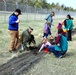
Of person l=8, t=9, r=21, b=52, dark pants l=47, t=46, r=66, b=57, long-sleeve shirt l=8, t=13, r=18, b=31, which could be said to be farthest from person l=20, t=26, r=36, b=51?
dark pants l=47, t=46, r=66, b=57

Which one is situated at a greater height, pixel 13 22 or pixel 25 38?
pixel 13 22

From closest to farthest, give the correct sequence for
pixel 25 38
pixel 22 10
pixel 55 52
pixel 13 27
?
pixel 55 52, pixel 13 27, pixel 25 38, pixel 22 10

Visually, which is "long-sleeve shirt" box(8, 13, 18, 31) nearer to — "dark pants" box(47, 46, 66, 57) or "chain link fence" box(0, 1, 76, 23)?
"dark pants" box(47, 46, 66, 57)

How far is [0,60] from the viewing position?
10.7m

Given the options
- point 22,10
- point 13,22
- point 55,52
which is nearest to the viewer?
point 55,52

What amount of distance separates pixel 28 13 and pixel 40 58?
27.6 m

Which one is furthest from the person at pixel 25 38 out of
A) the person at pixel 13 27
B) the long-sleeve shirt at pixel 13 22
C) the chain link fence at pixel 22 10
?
the chain link fence at pixel 22 10

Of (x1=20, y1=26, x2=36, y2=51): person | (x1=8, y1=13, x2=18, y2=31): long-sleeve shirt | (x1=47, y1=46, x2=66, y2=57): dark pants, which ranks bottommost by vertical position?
(x1=47, y1=46, x2=66, y2=57): dark pants

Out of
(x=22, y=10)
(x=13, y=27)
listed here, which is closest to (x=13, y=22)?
(x=13, y=27)

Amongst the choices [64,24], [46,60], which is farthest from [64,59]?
[64,24]

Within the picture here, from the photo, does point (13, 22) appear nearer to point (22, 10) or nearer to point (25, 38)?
point (25, 38)

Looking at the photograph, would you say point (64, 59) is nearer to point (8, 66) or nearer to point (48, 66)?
point (48, 66)

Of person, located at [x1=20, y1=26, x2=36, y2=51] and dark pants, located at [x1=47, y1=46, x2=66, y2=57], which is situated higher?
person, located at [x1=20, y1=26, x2=36, y2=51]

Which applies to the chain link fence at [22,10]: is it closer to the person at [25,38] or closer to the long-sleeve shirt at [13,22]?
the person at [25,38]
